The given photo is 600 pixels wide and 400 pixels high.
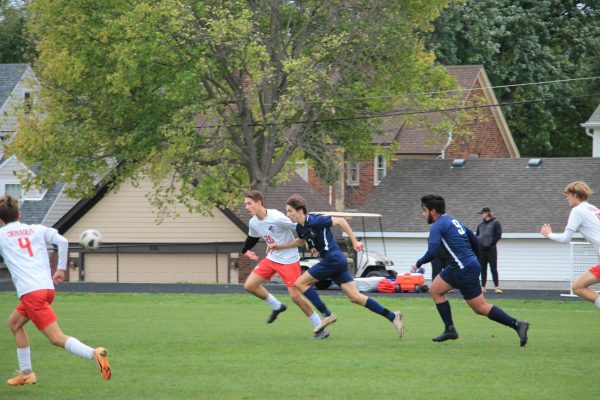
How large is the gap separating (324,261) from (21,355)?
5211 millimetres

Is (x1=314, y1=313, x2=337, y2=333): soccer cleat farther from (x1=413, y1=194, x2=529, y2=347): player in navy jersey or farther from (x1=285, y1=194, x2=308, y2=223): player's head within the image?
(x1=413, y1=194, x2=529, y2=347): player in navy jersey

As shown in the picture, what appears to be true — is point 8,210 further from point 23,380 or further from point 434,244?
point 434,244

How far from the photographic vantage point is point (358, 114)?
135 ft

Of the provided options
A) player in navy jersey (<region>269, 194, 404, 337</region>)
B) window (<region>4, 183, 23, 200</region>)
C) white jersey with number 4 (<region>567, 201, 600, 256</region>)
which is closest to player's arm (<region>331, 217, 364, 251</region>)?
player in navy jersey (<region>269, 194, 404, 337</region>)

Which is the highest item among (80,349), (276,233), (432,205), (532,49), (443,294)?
(532,49)

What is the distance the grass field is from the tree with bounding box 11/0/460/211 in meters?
17.5

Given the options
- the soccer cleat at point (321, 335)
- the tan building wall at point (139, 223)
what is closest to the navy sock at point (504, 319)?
the soccer cleat at point (321, 335)

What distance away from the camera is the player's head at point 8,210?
36.1ft

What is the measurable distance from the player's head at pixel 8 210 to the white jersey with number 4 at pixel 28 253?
2.4 inches

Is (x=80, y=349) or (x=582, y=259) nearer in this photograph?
(x=80, y=349)

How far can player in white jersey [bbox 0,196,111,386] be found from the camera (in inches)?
424

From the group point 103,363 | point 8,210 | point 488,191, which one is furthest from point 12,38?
point 103,363

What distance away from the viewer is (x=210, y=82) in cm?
4056

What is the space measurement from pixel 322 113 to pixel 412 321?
2269cm
